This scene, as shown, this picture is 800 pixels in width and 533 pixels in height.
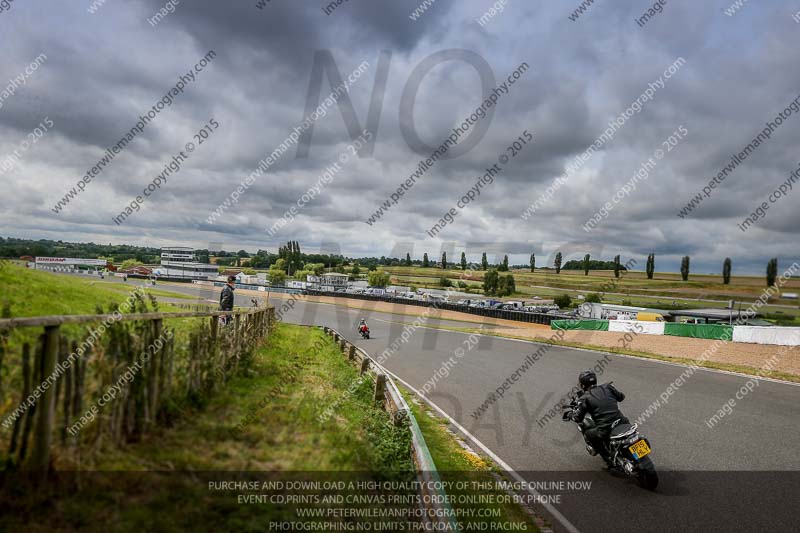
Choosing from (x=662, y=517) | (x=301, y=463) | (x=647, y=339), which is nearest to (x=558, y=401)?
(x=662, y=517)

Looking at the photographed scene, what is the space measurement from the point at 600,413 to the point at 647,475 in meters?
1.08

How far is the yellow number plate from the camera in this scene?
679 cm

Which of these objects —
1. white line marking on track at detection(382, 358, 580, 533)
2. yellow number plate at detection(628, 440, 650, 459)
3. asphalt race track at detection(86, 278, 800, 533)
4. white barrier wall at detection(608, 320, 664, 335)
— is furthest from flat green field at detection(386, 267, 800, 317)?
yellow number plate at detection(628, 440, 650, 459)

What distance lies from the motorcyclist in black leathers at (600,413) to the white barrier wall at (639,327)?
26666mm

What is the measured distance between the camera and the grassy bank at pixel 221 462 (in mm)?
Result: 3734

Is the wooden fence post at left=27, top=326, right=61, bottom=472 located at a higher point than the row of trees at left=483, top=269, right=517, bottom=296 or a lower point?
higher

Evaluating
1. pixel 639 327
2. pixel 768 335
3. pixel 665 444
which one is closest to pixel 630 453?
pixel 665 444

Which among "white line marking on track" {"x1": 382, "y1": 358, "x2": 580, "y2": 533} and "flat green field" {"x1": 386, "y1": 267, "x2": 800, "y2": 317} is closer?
"white line marking on track" {"x1": 382, "y1": 358, "x2": 580, "y2": 533}

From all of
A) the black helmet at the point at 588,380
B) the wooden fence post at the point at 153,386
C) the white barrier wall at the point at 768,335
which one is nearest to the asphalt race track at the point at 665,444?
the black helmet at the point at 588,380

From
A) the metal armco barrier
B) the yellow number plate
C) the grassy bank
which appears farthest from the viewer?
the metal armco barrier

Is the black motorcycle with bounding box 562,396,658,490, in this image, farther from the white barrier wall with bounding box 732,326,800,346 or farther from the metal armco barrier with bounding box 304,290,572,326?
the metal armco barrier with bounding box 304,290,572,326

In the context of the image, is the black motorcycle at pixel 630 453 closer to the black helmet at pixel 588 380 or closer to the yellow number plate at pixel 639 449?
the yellow number plate at pixel 639 449

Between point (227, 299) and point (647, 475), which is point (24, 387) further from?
point (227, 299)

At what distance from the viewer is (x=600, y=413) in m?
7.54
